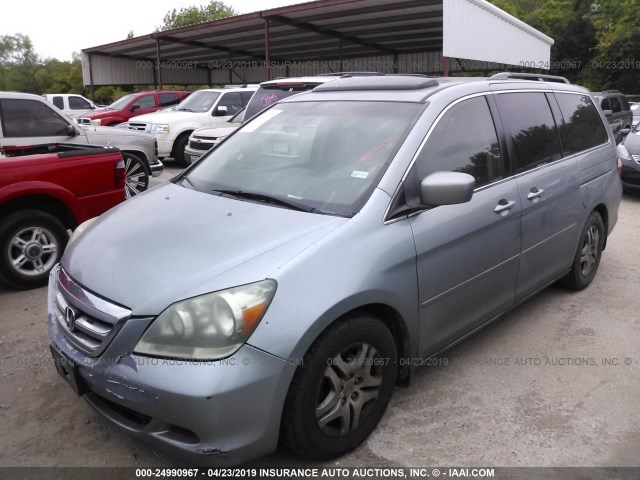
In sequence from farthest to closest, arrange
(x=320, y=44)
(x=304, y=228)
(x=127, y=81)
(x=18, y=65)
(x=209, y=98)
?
(x=18, y=65), (x=127, y=81), (x=320, y=44), (x=209, y=98), (x=304, y=228)

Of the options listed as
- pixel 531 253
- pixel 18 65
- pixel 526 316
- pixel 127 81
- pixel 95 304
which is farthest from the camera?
pixel 18 65

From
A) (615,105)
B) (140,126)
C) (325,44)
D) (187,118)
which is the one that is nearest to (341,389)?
(187,118)

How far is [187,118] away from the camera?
12.7 metres

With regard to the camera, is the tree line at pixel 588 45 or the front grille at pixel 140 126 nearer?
the front grille at pixel 140 126

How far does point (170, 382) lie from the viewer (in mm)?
2100

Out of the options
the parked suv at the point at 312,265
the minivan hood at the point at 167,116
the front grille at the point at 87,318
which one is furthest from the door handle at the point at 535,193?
the minivan hood at the point at 167,116

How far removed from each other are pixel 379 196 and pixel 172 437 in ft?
4.72

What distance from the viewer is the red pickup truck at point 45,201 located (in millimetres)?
4781

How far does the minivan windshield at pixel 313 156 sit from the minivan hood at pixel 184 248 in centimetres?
17

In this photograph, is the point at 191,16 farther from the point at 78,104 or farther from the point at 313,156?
the point at 313,156

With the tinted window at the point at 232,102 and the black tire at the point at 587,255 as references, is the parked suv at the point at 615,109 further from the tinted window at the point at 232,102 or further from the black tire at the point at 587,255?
the black tire at the point at 587,255

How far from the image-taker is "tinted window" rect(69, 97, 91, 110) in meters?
19.7

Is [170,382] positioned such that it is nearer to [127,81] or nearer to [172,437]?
[172,437]

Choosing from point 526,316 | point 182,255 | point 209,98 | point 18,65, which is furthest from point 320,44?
point 18,65
